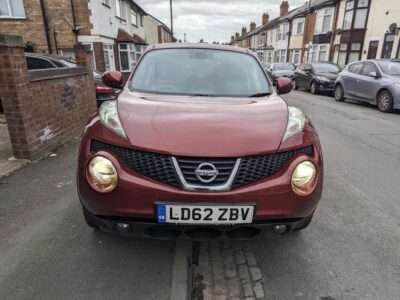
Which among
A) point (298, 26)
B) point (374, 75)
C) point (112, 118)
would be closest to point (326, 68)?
point (374, 75)

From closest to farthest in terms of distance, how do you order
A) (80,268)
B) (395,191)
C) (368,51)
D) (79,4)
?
(80,268)
(395,191)
(79,4)
(368,51)

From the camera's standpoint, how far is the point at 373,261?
2.38 m

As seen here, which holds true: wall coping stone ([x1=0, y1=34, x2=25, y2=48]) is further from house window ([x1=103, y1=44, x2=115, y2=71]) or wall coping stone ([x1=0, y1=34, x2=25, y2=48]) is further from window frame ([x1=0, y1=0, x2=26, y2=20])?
house window ([x1=103, y1=44, x2=115, y2=71])

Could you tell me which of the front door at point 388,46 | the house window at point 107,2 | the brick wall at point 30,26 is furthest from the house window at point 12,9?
the front door at point 388,46

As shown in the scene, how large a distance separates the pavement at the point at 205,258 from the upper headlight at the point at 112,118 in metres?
1.08

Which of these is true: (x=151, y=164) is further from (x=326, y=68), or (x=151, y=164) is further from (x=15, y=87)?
(x=326, y=68)

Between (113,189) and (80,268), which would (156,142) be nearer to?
(113,189)

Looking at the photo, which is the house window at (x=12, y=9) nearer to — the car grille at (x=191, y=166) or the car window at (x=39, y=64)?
the car window at (x=39, y=64)

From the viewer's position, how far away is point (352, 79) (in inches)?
429

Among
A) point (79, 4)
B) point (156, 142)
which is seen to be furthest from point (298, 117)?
point (79, 4)

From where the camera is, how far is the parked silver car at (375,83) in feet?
29.7

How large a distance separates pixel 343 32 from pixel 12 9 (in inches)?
903

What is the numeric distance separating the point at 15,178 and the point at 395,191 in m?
4.87

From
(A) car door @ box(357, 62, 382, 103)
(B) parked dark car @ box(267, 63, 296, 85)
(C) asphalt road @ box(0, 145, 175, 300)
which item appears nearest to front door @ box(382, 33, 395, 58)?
(B) parked dark car @ box(267, 63, 296, 85)
